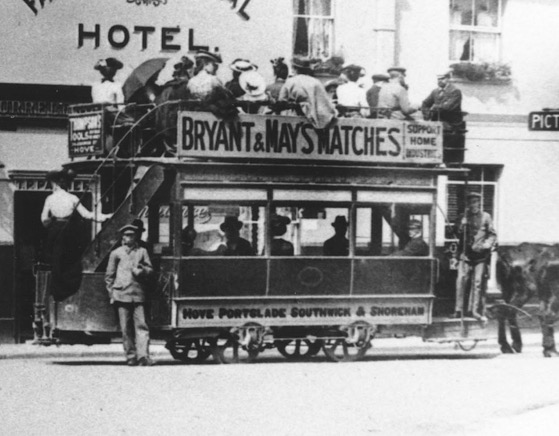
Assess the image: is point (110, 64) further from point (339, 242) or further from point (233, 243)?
point (339, 242)

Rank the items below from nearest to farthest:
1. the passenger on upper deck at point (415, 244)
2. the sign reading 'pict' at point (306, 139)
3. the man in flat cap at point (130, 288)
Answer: the man in flat cap at point (130, 288) < the sign reading 'pict' at point (306, 139) < the passenger on upper deck at point (415, 244)

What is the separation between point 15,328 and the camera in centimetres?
1853

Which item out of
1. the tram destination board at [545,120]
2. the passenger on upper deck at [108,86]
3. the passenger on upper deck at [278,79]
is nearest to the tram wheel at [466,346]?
the tram destination board at [545,120]

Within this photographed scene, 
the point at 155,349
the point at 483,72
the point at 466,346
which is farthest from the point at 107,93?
the point at 483,72

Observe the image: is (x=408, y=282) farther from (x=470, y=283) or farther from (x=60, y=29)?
(x=60, y=29)

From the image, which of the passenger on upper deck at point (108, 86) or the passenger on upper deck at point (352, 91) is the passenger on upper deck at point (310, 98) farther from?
the passenger on upper deck at point (108, 86)

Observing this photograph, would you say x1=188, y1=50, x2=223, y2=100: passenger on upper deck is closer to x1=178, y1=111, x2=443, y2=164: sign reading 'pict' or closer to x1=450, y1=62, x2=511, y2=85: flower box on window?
x1=178, y1=111, x2=443, y2=164: sign reading 'pict'

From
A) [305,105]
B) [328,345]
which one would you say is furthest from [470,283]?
[305,105]

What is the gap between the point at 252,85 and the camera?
1720 centimetres

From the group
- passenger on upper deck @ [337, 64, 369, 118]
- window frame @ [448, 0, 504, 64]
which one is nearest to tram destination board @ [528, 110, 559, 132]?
window frame @ [448, 0, 504, 64]

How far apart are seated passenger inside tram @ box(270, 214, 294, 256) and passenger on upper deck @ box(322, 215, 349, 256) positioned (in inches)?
20.3

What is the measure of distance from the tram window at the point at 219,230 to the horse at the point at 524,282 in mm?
3319

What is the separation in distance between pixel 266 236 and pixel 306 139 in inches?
52.9

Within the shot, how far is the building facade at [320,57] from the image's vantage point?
61.1 feet
